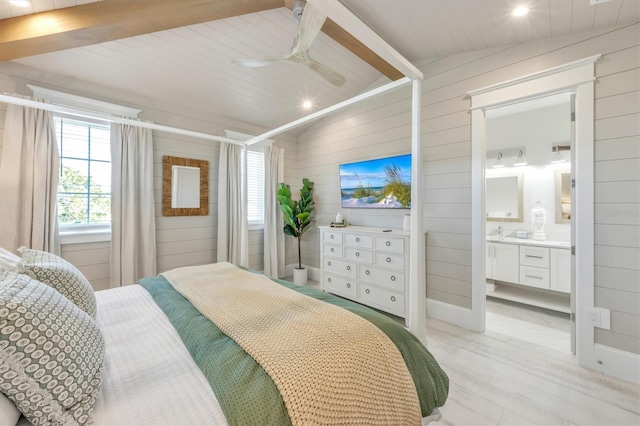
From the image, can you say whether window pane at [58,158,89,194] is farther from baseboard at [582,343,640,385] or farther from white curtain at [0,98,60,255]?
baseboard at [582,343,640,385]

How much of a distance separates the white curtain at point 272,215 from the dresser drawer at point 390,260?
186 centimetres

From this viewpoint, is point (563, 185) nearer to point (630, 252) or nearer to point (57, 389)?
point (630, 252)

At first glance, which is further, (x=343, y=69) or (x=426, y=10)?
(x=343, y=69)

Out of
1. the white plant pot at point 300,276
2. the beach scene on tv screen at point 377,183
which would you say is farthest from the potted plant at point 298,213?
the beach scene on tv screen at point 377,183

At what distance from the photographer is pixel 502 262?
3582 millimetres

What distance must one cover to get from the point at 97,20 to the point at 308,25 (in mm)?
1602

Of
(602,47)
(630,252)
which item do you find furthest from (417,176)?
(602,47)

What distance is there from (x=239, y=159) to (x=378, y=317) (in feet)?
10.6

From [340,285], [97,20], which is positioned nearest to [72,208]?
[97,20]

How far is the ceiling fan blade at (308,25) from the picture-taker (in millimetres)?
1511

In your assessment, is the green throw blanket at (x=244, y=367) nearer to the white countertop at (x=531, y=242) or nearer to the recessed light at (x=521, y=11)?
the recessed light at (x=521, y=11)

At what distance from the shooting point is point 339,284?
11.2ft

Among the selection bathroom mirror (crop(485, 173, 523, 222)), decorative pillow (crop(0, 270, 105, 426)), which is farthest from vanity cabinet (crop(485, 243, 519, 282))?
decorative pillow (crop(0, 270, 105, 426))

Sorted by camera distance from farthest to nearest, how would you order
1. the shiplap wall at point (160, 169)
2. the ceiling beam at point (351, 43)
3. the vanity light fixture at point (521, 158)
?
1. the vanity light fixture at point (521, 158)
2. the shiplap wall at point (160, 169)
3. the ceiling beam at point (351, 43)
